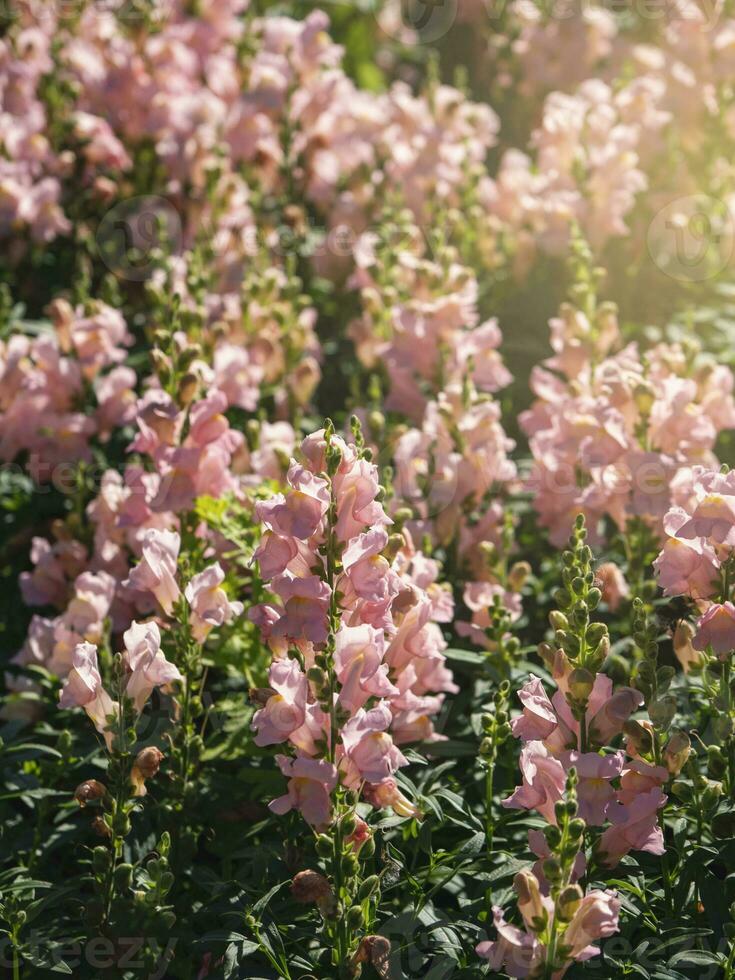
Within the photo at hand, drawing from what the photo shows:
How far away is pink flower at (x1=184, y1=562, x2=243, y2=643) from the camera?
286 centimetres

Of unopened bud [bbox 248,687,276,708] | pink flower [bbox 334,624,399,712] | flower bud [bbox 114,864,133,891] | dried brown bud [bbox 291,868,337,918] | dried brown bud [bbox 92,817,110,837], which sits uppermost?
pink flower [bbox 334,624,399,712]

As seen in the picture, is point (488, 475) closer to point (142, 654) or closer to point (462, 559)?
point (462, 559)

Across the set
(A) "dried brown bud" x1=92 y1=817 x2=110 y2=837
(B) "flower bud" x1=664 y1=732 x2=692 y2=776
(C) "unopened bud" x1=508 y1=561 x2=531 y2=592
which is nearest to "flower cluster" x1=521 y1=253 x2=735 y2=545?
(C) "unopened bud" x1=508 y1=561 x2=531 y2=592

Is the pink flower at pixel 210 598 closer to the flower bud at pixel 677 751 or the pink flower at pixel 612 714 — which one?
the pink flower at pixel 612 714

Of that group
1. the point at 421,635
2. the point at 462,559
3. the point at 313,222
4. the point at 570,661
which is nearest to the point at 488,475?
the point at 462,559

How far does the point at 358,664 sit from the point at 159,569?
620 millimetres

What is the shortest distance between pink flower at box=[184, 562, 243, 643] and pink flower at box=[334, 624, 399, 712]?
16.3 inches

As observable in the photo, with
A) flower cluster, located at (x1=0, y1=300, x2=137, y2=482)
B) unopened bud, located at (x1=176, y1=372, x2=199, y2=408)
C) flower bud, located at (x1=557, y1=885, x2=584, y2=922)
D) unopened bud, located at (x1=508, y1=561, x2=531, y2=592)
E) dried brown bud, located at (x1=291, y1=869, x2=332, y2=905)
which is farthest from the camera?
flower cluster, located at (x1=0, y1=300, x2=137, y2=482)

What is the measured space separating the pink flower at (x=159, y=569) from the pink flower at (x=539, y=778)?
0.93 m

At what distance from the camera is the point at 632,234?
5.23 m

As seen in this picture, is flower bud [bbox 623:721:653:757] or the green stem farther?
the green stem

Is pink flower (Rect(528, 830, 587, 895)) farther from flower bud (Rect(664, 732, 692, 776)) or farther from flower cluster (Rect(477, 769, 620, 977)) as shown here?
flower bud (Rect(664, 732, 692, 776))

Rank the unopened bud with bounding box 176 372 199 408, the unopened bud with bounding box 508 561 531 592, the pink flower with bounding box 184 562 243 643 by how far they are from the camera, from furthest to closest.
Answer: the unopened bud with bounding box 508 561 531 592 → the unopened bud with bounding box 176 372 199 408 → the pink flower with bounding box 184 562 243 643

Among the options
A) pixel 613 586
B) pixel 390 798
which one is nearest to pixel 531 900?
pixel 390 798
